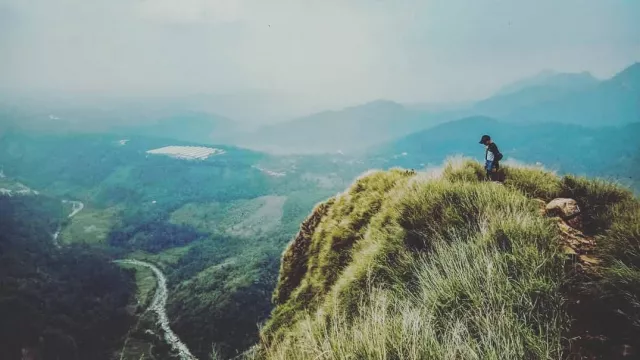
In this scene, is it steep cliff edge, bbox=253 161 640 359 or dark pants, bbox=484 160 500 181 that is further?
dark pants, bbox=484 160 500 181

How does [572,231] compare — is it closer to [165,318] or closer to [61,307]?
[165,318]

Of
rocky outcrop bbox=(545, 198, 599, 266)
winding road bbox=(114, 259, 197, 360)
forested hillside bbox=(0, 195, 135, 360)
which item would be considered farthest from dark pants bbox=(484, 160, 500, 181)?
forested hillside bbox=(0, 195, 135, 360)

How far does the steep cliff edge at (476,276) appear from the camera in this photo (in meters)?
4.21

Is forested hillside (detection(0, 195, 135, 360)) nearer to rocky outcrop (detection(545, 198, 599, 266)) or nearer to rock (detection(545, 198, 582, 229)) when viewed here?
rock (detection(545, 198, 582, 229))

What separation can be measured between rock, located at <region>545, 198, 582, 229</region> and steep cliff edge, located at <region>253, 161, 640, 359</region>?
0.03 meters

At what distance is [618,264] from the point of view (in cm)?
523

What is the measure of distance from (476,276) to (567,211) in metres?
3.74

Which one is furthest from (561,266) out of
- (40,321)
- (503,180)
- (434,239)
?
(40,321)

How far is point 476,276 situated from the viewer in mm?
5352

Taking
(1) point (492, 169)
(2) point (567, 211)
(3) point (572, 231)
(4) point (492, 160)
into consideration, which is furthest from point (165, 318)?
(3) point (572, 231)

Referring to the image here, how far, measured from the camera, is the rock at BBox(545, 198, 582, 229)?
24.7ft

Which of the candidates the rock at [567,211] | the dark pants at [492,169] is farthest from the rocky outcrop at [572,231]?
the dark pants at [492,169]

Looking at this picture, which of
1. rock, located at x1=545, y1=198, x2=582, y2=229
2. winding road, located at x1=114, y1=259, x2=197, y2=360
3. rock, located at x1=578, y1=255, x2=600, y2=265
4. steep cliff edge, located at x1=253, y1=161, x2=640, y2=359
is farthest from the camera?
winding road, located at x1=114, y1=259, x2=197, y2=360

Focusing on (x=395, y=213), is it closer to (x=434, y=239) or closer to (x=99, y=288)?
(x=434, y=239)
